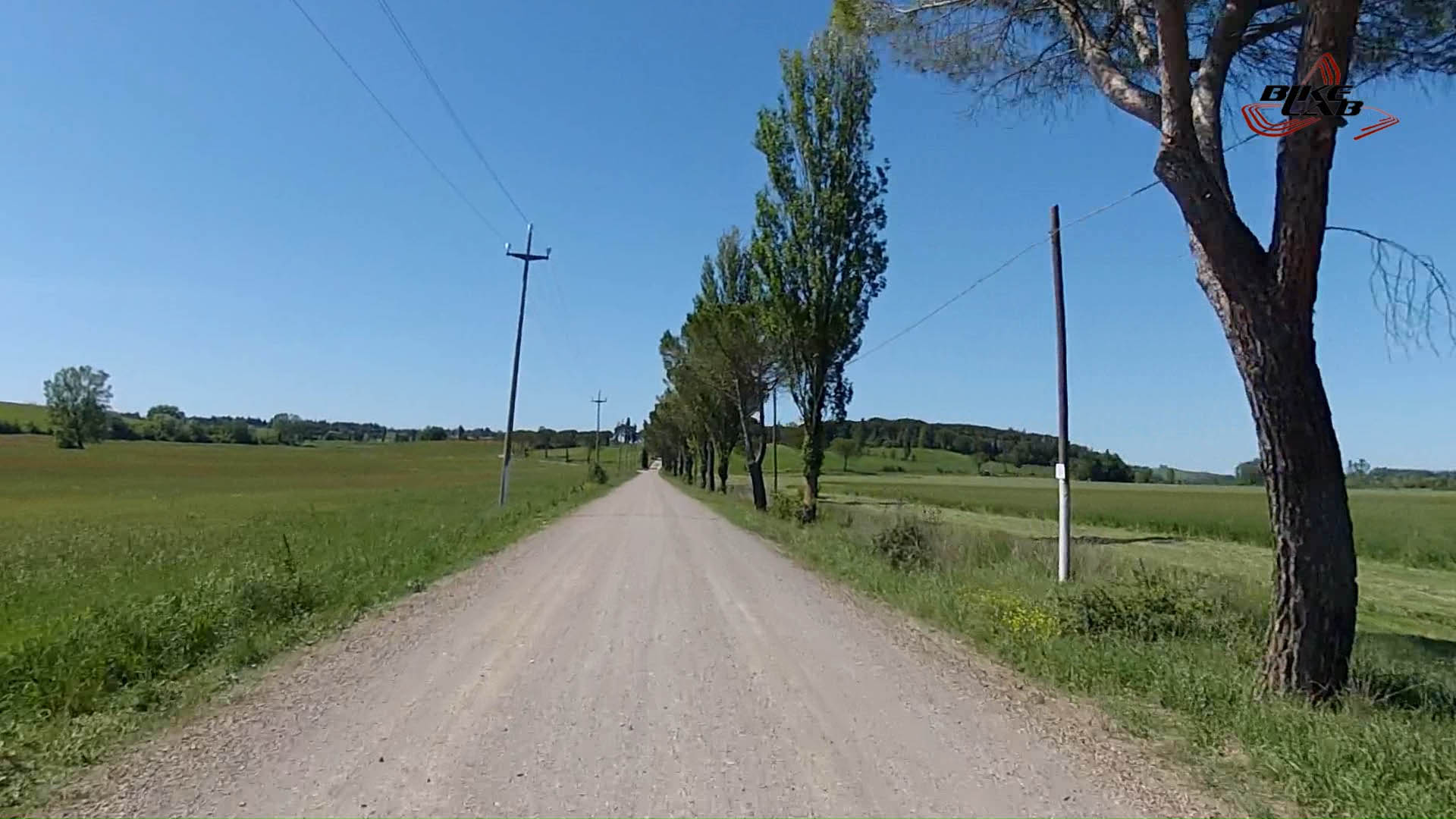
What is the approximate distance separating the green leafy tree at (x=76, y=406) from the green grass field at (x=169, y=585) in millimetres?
75297

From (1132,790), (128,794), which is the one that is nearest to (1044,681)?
(1132,790)

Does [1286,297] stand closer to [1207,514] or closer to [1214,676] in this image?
[1214,676]

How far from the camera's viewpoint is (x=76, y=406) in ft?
336

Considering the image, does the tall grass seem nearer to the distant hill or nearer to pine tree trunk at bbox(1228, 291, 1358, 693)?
pine tree trunk at bbox(1228, 291, 1358, 693)

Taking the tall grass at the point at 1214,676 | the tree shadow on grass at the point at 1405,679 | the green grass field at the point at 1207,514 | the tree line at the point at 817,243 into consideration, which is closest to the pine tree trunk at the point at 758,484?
the tree line at the point at 817,243

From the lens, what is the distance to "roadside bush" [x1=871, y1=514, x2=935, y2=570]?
1588 centimetres

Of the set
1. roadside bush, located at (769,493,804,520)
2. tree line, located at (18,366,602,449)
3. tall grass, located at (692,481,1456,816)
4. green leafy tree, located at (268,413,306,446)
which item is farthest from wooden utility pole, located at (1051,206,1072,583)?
green leafy tree, located at (268,413,306,446)

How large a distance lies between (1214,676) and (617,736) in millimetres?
4478

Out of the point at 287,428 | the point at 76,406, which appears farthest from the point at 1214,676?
the point at 287,428

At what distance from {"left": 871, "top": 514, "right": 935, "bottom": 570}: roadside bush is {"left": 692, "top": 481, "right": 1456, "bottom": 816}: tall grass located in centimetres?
119

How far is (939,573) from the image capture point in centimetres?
1396

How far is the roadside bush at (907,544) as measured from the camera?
1588 cm

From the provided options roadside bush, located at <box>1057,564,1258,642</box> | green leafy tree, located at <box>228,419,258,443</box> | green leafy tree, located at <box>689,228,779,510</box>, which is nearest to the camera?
roadside bush, located at <box>1057,564,1258,642</box>

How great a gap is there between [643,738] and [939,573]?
9.66m
